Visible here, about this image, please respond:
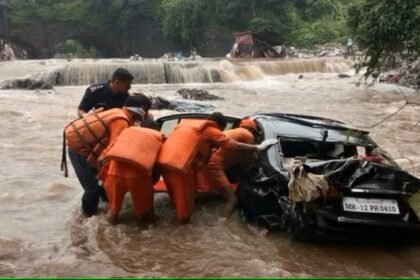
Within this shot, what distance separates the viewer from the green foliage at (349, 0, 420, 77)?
7.45 m

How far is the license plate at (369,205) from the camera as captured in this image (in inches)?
183

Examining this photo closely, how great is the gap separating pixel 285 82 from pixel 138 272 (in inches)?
936

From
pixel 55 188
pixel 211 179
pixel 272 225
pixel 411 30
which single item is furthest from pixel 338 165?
pixel 55 188

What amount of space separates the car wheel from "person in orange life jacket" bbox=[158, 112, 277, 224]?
0.88 metres

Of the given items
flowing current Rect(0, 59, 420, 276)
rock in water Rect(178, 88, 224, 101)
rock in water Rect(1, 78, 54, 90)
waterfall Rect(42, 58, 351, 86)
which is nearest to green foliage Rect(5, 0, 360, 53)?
waterfall Rect(42, 58, 351, 86)

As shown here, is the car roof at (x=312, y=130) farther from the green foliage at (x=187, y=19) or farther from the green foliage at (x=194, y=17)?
the green foliage at (x=187, y=19)

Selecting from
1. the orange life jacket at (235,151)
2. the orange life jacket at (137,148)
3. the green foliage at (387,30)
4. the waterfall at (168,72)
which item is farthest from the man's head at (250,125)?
the waterfall at (168,72)

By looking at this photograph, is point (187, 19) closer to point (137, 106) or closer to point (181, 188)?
point (137, 106)

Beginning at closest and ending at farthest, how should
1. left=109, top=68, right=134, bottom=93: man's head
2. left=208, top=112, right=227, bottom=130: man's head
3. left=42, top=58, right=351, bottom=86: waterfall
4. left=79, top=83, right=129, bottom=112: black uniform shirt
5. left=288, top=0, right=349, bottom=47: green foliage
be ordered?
left=208, top=112, right=227, bottom=130: man's head < left=109, top=68, right=134, bottom=93: man's head < left=79, top=83, right=129, bottom=112: black uniform shirt < left=42, top=58, right=351, bottom=86: waterfall < left=288, top=0, right=349, bottom=47: green foliage

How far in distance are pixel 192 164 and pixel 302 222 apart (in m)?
1.23

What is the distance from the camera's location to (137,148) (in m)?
5.17

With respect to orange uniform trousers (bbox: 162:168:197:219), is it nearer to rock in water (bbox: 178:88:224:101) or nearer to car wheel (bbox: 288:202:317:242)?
car wheel (bbox: 288:202:317:242)

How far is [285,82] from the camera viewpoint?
91.1 ft

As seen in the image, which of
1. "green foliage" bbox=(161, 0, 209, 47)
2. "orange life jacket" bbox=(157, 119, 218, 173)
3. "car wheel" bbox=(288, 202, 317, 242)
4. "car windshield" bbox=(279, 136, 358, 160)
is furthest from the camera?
"green foliage" bbox=(161, 0, 209, 47)
